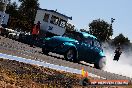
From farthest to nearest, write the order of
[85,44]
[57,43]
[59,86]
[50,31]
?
[50,31] → [85,44] → [57,43] → [59,86]

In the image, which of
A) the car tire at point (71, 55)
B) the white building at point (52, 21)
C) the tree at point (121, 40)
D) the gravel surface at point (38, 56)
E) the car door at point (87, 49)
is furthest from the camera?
the tree at point (121, 40)

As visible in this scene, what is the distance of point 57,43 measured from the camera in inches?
717

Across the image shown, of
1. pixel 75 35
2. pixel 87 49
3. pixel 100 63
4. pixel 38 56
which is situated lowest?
pixel 100 63

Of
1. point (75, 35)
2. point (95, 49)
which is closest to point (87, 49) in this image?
point (95, 49)

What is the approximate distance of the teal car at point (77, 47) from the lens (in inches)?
720

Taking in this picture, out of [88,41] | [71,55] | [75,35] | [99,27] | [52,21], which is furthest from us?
[99,27]

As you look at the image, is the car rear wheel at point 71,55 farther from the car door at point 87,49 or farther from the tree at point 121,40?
the tree at point 121,40

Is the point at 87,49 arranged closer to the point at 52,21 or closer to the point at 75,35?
the point at 75,35

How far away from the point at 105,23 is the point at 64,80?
296 ft

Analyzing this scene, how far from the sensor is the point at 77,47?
62.2 feet

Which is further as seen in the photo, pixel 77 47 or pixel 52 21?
pixel 52 21

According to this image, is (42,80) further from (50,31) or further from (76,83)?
(50,31)

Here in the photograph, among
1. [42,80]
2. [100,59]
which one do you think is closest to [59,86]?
[42,80]

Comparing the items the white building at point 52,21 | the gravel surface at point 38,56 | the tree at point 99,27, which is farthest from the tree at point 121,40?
the gravel surface at point 38,56
